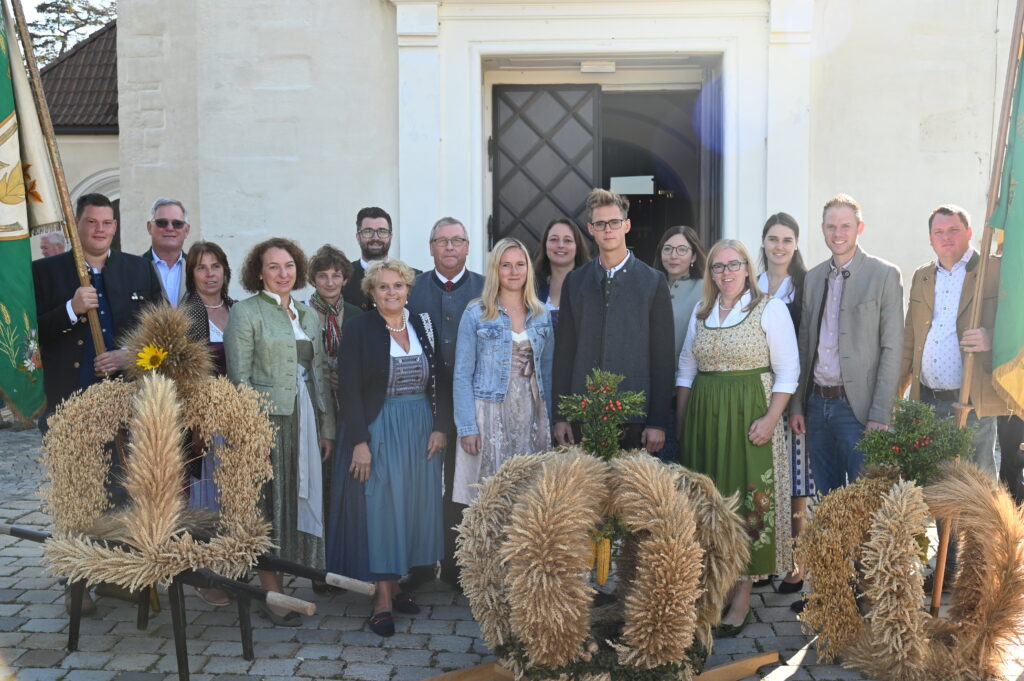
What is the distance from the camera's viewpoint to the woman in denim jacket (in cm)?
445

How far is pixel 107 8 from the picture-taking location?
81.3 ft

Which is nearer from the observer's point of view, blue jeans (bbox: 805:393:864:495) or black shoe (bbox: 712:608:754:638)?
black shoe (bbox: 712:608:754:638)

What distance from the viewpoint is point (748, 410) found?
4.30 meters

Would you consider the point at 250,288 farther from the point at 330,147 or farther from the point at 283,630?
the point at 330,147

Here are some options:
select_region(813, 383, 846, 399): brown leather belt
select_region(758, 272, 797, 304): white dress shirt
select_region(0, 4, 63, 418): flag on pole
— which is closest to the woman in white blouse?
select_region(758, 272, 797, 304): white dress shirt

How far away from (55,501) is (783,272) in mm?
3717

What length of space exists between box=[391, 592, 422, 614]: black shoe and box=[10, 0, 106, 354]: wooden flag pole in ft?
6.17

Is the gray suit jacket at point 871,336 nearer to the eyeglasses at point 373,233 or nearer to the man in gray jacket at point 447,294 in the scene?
the man in gray jacket at point 447,294

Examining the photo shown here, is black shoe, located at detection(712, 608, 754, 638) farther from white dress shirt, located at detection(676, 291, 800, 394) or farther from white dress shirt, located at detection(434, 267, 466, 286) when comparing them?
white dress shirt, located at detection(434, 267, 466, 286)

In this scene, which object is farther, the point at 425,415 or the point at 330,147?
the point at 330,147

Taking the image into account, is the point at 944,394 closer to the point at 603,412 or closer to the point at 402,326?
the point at 603,412

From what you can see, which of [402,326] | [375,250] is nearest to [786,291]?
[402,326]

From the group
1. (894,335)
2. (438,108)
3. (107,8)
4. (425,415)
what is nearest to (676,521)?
(425,415)

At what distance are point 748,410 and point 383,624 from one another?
78.2 inches
